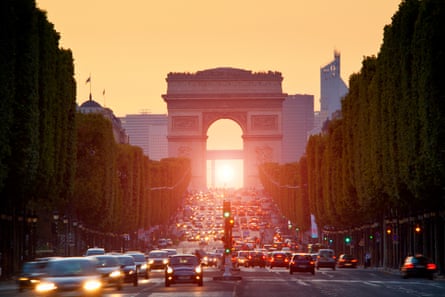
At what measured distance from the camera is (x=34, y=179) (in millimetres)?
69625

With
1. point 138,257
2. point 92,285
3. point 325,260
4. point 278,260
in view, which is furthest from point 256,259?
point 92,285

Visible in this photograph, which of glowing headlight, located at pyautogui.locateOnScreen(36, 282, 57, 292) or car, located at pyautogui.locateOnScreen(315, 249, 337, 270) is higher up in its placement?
car, located at pyautogui.locateOnScreen(315, 249, 337, 270)

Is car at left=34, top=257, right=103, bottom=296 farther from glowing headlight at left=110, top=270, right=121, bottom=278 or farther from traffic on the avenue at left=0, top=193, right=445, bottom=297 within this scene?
glowing headlight at left=110, top=270, right=121, bottom=278

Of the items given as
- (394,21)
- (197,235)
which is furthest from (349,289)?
(197,235)

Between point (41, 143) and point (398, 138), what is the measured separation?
21.5 metres

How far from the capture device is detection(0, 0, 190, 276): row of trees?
64.6m

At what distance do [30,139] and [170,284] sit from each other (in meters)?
11.6

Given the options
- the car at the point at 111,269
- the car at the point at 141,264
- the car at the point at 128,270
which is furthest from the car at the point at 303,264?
the car at the point at 111,269

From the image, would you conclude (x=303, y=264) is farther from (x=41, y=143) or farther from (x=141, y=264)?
(x=41, y=143)

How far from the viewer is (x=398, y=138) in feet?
256

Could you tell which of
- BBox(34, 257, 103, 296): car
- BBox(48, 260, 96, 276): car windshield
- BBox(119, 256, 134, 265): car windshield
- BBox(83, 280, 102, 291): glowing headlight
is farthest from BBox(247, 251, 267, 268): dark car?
BBox(83, 280, 102, 291): glowing headlight

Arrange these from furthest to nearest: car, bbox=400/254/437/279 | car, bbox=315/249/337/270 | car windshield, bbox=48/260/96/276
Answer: car, bbox=315/249/337/270 < car, bbox=400/254/437/279 < car windshield, bbox=48/260/96/276

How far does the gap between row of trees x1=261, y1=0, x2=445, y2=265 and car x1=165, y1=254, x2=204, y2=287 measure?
557 inches

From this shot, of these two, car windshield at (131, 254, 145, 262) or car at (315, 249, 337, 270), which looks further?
car at (315, 249, 337, 270)
